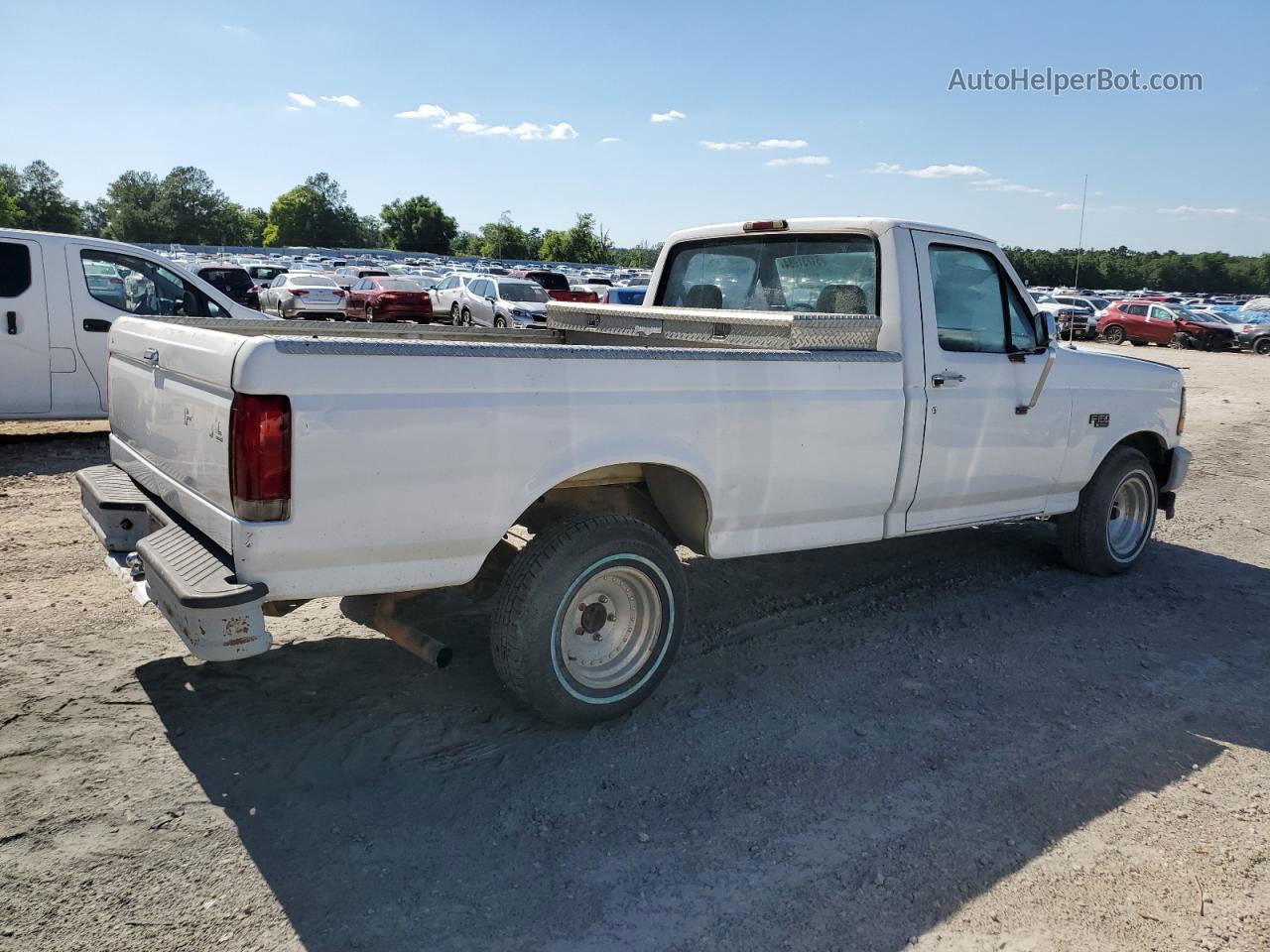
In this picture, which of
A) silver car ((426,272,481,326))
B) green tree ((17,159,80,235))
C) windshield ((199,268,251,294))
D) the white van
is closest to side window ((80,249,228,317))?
the white van

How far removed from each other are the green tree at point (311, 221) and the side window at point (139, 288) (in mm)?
141197

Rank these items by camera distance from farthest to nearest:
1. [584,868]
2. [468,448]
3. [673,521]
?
[673,521] → [468,448] → [584,868]

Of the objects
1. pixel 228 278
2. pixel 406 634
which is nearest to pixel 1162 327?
pixel 228 278

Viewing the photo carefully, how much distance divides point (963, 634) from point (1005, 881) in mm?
2319

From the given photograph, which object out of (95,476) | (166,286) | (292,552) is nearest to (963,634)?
(292,552)

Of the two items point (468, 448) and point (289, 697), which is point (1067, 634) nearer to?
point (468, 448)

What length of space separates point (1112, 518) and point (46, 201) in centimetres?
12970

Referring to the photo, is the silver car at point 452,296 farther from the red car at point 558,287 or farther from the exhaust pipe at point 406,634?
the exhaust pipe at point 406,634

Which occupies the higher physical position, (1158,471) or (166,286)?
(166,286)

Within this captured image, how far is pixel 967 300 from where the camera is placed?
5.38m

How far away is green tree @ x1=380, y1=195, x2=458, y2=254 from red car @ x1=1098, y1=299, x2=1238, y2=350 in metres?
108

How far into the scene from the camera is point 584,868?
3123 millimetres

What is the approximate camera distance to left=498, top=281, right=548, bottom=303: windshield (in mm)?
25750

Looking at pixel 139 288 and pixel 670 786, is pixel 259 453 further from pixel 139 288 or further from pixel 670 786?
pixel 139 288
